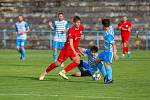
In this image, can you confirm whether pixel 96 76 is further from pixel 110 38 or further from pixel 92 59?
pixel 110 38

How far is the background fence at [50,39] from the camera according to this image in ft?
136

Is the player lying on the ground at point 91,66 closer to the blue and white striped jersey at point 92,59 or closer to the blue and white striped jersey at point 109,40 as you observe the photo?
the blue and white striped jersey at point 92,59

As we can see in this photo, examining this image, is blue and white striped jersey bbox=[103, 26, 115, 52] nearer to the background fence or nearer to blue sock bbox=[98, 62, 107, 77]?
blue sock bbox=[98, 62, 107, 77]

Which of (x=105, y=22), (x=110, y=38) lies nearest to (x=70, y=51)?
(x=110, y=38)

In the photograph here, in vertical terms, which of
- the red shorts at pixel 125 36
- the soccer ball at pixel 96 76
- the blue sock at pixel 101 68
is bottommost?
the red shorts at pixel 125 36

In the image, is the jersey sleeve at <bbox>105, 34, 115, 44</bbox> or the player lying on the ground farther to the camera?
the player lying on the ground

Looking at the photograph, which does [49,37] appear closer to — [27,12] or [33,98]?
[27,12]

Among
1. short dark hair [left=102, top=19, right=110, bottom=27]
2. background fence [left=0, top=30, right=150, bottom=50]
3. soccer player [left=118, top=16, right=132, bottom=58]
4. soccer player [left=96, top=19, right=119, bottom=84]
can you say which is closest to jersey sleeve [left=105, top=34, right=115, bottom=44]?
soccer player [left=96, top=19, right=119, bottom=84]

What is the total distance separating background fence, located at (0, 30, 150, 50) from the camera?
41438 millimetres

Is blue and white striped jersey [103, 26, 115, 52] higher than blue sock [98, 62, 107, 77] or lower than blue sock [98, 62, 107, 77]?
higher

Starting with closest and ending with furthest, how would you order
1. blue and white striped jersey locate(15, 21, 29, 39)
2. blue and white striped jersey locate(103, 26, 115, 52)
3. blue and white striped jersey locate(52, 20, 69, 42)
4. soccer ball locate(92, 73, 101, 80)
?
1. blue and white striped jersey locate(103, 26, 115, 52)
2. soccer ball locate(92, 73, 101, 80)
3. blue and white striped jersey locate(52, 20, 69, 42)
4. blue and white striped jersey locate(15, 21, 29, 39)

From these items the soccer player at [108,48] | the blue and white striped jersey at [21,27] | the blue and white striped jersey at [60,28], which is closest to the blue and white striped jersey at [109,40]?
the soccer player at [108,48]

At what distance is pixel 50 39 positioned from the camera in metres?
43.0

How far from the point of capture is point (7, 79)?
61.9ft
